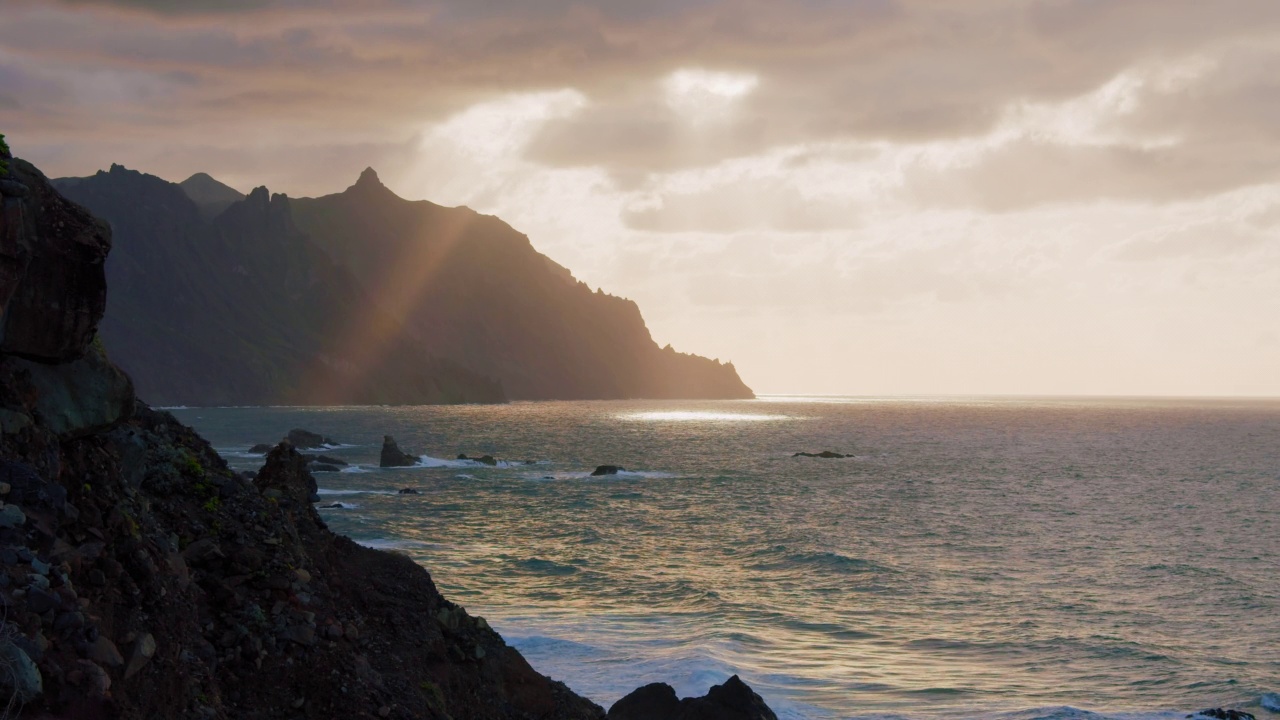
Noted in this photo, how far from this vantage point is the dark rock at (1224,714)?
24.8m

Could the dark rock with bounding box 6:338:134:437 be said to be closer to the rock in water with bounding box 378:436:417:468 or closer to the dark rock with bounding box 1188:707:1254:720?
the dark rock with bounding box 1188:707:1254:720

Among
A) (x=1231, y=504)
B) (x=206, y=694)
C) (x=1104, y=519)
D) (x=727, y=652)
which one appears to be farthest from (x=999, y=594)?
(x=1231, y=504)

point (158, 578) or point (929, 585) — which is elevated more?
point (158, 578)

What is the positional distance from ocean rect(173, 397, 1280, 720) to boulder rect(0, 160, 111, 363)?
53.9 feet

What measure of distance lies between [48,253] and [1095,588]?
Result: 42364mm

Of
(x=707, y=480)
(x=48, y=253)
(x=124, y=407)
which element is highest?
(x=48, y=253)

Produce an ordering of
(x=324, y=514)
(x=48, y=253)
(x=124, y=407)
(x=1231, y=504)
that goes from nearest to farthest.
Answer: (x=48, y=253)
(x=124, y=407)
(x=324, y=514)
(x=1231, y=504)

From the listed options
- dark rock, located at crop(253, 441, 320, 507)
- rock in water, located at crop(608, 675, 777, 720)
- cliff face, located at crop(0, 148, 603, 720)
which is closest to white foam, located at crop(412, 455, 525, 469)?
rock in water, located at crop(608, 675, 777, 720)

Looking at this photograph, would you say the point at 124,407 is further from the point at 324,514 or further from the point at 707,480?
the point at 707,480

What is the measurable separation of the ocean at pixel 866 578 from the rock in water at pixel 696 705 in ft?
8.94

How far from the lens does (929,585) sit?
1614 inches

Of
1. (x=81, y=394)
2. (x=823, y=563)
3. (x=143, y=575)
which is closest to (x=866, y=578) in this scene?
(x=823, y=563)

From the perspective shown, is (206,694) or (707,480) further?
(707,480)

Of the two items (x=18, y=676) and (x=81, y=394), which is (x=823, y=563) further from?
(x=18, y=676)
